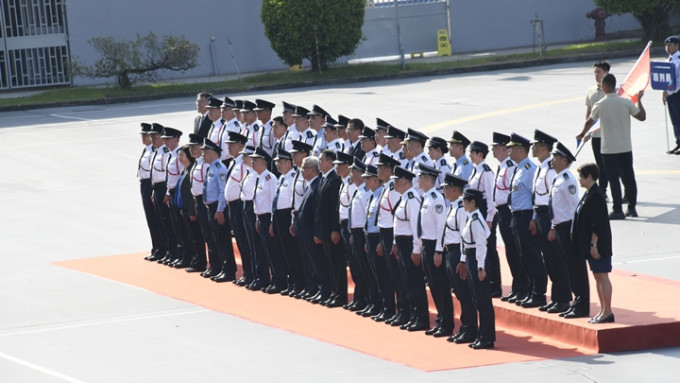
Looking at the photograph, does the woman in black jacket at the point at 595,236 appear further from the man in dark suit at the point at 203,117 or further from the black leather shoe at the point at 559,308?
the man in dark suit at the point at 203,117

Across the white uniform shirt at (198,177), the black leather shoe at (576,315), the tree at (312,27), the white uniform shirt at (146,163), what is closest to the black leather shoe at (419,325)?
the black leather shoe at (576,315)

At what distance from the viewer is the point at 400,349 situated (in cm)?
1135

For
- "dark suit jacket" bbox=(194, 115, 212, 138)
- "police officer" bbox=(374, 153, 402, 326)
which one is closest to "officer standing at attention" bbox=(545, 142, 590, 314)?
"police officer" bbox=(374, 153, 402, 326)

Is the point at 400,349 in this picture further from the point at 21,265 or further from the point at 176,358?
the point at 21,265

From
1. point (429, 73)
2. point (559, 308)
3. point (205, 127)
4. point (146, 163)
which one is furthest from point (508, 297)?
point (429, 73)

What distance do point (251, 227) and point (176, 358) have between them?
10.2 ft

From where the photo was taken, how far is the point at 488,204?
41.3 ft

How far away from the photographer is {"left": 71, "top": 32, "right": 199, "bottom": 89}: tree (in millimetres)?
31531

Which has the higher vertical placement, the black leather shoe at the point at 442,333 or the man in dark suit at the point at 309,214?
the man in dark suit at the point at 309,214

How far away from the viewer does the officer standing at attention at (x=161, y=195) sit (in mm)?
16094

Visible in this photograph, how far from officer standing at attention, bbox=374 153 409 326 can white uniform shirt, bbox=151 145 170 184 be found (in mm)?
4469

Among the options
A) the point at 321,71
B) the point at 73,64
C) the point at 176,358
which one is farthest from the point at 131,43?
the point at 176,358

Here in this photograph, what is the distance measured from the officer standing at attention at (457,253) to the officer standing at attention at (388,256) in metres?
0.91

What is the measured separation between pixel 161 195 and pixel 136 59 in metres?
16.0
